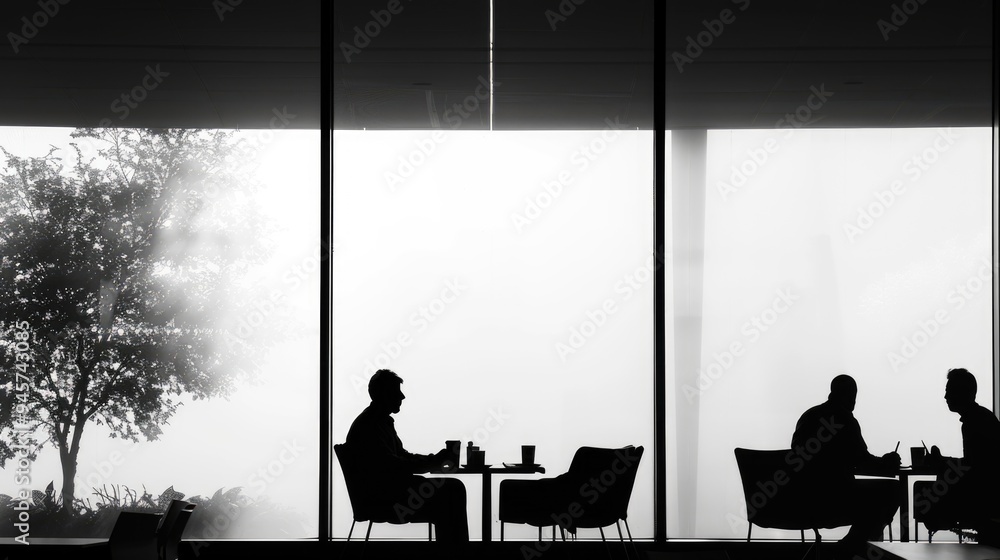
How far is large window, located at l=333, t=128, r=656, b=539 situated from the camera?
5.25m

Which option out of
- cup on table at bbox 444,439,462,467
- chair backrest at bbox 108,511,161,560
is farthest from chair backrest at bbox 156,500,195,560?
cup on table at bbox 444,439,462,467

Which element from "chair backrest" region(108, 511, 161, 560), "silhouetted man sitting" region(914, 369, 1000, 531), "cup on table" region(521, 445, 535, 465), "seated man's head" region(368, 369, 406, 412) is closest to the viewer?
"chair backrest" region(108, 511, 161, 560)

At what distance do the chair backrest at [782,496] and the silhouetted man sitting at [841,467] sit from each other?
1 centimetres

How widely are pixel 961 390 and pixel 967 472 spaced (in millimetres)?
412

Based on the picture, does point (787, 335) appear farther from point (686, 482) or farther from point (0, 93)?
point (0, 93)

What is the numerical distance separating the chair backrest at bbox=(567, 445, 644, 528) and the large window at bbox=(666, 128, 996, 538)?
85cm

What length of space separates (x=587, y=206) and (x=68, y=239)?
321 centimetres

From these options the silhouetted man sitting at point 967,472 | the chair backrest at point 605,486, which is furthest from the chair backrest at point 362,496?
the silhouetted man sitting at point 967,472

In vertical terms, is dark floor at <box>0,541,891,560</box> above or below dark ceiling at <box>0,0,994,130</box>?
below

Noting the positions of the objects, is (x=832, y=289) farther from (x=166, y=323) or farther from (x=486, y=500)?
(x=166, y=323)

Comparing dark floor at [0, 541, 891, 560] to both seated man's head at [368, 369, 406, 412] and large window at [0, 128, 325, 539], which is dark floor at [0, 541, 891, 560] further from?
seated man's head at [368, 369, 406, 412]

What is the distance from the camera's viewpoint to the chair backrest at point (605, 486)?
4480mm

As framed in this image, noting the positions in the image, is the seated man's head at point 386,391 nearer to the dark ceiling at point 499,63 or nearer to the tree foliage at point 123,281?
the tree foliage at point 123,281

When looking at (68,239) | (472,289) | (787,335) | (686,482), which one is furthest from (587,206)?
(68,239)
